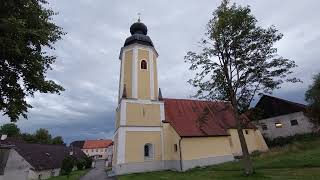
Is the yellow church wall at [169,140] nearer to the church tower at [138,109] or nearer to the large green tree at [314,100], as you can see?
the church tower at [138,109]

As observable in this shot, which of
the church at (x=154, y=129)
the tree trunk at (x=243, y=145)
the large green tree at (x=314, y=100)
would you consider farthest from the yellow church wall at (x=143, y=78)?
the large green tree at (x=314, y=100)

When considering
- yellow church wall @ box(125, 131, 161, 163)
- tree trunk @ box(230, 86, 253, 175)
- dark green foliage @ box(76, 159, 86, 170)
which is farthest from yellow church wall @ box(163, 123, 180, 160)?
dark green foliage @ box(76, 159, 86, 170)

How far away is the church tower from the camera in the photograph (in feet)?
82.7

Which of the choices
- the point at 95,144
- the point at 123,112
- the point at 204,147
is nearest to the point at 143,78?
the point at 123,112

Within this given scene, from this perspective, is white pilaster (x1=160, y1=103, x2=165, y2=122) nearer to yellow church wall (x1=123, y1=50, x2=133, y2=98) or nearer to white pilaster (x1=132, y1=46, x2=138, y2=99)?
white pilaster (x1=132, y1=46, x2=138, y2=99)

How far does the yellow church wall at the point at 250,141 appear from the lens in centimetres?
2876

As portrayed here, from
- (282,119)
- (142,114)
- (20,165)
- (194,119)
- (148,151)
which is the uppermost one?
(282,119)

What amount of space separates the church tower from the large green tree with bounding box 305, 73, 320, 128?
1590 centimetres

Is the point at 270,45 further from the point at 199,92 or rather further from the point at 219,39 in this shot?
the point at 199,92

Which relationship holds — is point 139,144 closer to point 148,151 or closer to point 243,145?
point 148,151

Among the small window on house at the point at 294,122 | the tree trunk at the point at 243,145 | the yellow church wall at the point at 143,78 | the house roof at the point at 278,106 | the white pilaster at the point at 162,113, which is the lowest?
the tree trunk at the point at 243,145

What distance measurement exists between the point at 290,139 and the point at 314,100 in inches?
210

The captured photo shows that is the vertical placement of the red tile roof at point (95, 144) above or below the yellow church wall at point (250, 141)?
above

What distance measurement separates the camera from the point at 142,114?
87.9ft
